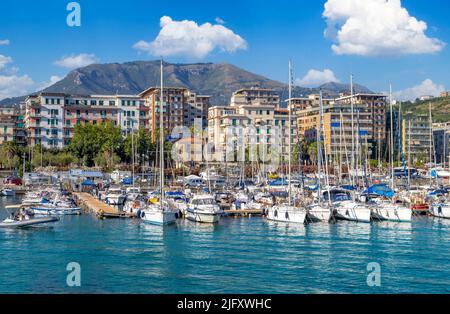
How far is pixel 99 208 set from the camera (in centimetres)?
4306

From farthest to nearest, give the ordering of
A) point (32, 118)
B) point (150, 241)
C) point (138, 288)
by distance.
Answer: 1. point (32, 118)
2. point (150, 241)
3. point (138, 288)

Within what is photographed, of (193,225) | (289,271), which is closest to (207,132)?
(193,225)

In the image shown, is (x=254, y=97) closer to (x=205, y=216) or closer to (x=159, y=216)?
(x=205, y=216)

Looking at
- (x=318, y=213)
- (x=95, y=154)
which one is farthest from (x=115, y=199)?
(x=95, y=154)

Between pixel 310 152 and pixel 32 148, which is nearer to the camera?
pixel 32 148

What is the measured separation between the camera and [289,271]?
2236 cm

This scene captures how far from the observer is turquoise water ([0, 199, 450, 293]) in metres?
20.1

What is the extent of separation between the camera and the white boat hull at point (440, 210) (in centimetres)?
4084

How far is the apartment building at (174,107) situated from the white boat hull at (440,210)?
57.0m

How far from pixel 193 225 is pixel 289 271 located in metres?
14.5

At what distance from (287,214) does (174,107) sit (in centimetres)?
6737

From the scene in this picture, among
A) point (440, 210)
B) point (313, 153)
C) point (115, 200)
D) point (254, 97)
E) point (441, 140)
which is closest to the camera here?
point (440, 210)

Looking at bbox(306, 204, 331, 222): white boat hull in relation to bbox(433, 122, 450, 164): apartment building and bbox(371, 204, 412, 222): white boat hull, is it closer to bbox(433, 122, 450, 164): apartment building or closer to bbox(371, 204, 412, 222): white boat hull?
bbox(371, 204, 412, 222): white boat hull
